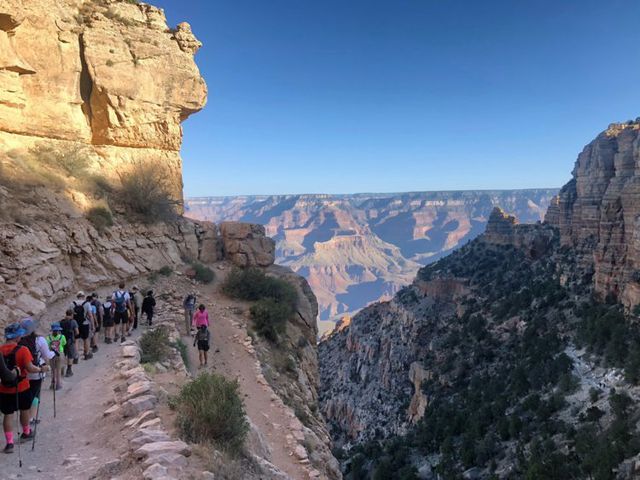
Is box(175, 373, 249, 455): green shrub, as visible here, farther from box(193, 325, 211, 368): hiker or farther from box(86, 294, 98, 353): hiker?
box(86, 294, 98, 353): hiker

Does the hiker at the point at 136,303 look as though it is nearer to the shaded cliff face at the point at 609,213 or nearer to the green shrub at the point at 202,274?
the green shrub at the point at 202,274

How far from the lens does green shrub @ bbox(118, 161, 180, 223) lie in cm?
1759

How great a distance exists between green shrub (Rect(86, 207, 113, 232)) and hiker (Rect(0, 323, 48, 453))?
9940 mm

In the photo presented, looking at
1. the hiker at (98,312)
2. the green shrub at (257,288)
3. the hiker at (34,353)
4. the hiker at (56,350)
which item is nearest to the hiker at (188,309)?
the hiker at (98,312)

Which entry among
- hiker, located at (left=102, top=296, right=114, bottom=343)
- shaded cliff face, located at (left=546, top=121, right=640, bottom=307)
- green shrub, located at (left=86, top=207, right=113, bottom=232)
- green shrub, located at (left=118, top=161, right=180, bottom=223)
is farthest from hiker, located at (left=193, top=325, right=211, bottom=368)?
shaded cliff face, located at (left=546, top=121, right=640, bottom=307)

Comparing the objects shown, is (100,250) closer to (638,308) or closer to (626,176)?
(638,308)

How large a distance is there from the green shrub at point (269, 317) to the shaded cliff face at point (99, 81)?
7918mm

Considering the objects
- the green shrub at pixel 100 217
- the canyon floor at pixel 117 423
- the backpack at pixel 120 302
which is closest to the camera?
the canyon floor at pixel 117 423

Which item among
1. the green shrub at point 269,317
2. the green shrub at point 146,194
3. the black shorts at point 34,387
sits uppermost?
the green shrub at point 146,194

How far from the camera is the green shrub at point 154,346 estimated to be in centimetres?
984

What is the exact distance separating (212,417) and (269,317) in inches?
385

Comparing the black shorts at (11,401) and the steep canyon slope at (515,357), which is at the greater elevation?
the black shorts at (11,401)

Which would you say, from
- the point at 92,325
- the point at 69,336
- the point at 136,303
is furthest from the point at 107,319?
the point at 69,336

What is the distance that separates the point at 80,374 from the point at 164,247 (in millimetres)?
9793
